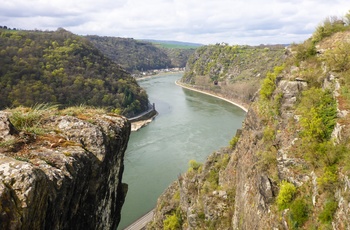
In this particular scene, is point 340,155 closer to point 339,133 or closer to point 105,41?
point 339,133

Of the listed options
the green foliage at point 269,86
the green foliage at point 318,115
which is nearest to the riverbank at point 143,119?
the green foliage at point 269,86

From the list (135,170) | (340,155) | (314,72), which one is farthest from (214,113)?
(340,155)

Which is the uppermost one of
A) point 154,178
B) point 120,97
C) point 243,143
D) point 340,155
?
point 340,155

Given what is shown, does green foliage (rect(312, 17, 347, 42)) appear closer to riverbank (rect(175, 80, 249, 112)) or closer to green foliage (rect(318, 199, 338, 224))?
green foliage (rect(318, 199, 338, 224))

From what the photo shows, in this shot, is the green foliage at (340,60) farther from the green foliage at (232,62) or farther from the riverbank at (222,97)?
the green foliage at (232,62)

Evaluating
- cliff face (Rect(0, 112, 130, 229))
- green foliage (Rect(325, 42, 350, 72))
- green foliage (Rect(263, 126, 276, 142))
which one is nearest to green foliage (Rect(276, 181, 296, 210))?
green foliage (Rect(263, 126, 276, 142))

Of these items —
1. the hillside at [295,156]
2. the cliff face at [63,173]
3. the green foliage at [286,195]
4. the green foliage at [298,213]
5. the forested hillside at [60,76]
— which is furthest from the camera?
the forested hillside at [60,76]
